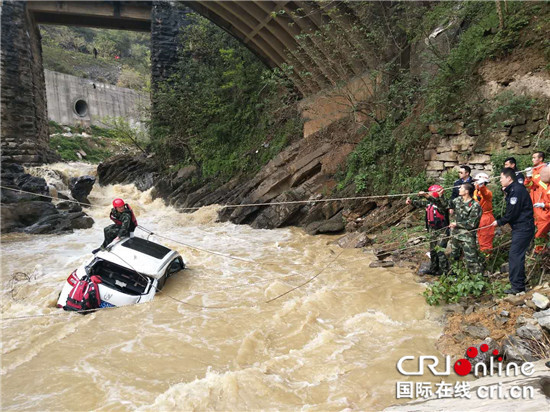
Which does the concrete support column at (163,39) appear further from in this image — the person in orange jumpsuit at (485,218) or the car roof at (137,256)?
the person in orange jumpsuit at (485,218)

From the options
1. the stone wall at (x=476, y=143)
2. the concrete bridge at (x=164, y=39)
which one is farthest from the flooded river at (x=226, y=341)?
the concrete bridge at (x=164, y=39)

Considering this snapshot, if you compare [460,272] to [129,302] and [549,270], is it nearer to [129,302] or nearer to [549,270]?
[549,270]

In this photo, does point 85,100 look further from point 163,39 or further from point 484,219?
point 484,219

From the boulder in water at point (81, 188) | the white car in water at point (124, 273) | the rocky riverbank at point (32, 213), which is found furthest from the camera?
the boulder in water at point (81, 188)

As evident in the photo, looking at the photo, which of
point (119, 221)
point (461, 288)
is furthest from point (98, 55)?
point (461, 288)

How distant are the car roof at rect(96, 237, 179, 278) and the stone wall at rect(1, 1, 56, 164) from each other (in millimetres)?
16334

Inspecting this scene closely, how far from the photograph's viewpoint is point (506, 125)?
7.00 metres

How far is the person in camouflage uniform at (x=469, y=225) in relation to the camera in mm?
5047

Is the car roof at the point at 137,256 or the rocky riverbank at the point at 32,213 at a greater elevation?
the rocky riverbank at the point at 32,213

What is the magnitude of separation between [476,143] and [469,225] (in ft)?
11.6

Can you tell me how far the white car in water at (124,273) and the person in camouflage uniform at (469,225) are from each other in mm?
5052

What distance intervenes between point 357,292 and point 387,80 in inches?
312

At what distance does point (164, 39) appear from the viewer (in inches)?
878

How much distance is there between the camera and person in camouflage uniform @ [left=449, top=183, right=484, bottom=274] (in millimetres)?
5047
